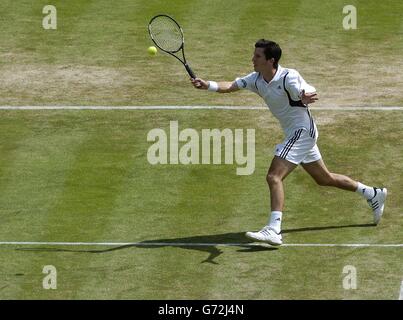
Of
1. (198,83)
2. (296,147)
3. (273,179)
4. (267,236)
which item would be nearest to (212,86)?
(198,83)

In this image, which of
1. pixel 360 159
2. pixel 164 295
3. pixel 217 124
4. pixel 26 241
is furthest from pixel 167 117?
pixel 164 295

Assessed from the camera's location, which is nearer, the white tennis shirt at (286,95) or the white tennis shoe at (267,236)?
the white tennis shoe at (267,236)

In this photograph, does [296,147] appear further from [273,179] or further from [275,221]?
[275,221]

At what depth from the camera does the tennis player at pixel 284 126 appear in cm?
1998

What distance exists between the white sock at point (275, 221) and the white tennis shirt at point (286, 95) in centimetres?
126

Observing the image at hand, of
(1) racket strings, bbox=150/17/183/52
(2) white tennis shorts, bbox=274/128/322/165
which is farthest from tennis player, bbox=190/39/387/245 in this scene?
(1) racket strings, bbox=150/17/183/52

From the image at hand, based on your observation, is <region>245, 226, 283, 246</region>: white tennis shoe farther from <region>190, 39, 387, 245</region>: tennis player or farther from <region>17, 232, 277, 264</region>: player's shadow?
<region>17, 232, 277, 264</region>: player's shadow

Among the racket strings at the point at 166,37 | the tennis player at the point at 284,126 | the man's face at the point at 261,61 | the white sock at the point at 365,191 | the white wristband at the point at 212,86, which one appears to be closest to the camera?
the tennis player at the point at 284,126

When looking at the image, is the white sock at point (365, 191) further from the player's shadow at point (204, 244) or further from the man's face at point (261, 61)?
the man's face at point (261, 61)

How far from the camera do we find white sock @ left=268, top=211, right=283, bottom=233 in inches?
781

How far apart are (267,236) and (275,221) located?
31cm

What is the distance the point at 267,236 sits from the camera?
19688 mm

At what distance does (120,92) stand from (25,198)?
200 inches

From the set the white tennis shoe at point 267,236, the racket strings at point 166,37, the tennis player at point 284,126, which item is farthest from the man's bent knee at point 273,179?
the racket strings at point 166,37
